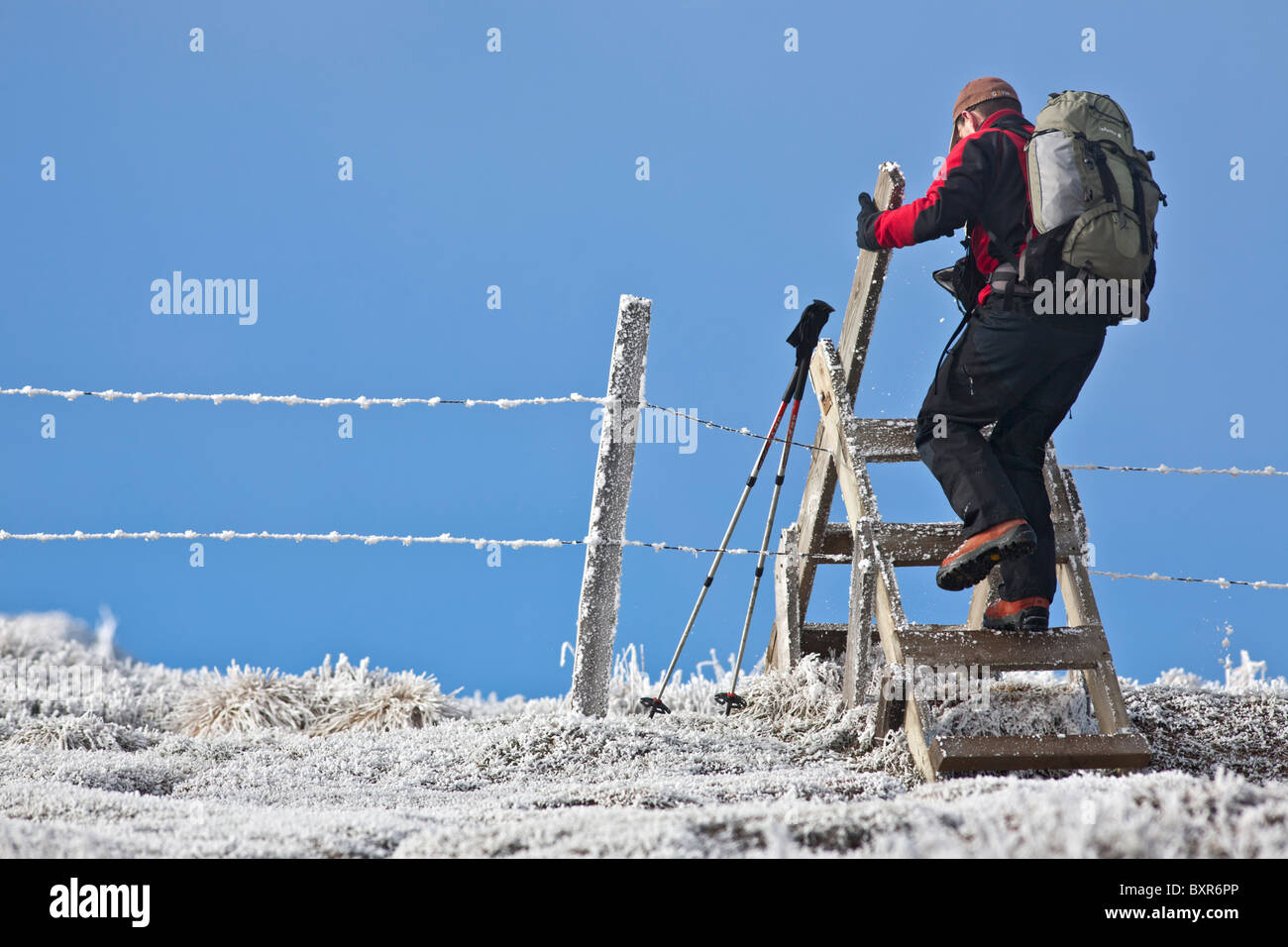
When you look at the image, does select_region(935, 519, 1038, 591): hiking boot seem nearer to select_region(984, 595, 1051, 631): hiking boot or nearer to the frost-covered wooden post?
select_region(984, 595, 1051, 631): hiking boot

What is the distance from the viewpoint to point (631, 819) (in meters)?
2.56

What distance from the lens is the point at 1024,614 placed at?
13.6 feet

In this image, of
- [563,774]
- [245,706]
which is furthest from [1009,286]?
[245,706]

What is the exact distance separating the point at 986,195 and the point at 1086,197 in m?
0.38

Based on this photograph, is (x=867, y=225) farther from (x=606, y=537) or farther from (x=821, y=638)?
(x=821, y=638)

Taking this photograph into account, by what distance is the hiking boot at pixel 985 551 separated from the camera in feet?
12.9

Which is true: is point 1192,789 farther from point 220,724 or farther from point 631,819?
point 220,724

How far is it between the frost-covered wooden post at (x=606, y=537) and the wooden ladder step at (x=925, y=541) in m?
1.21

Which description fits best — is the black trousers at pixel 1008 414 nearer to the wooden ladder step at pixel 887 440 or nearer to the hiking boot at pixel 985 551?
the hiking boot at pixel 985 551

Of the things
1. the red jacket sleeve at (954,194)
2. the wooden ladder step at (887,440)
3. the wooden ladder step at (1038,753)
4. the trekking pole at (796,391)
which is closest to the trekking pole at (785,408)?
the trekking pole at (796,391)

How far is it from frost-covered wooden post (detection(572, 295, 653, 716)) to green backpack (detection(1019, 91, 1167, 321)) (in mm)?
1845

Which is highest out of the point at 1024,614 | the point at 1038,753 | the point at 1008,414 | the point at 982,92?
the point at 982,92

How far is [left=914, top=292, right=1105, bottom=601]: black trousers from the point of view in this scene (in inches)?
159
